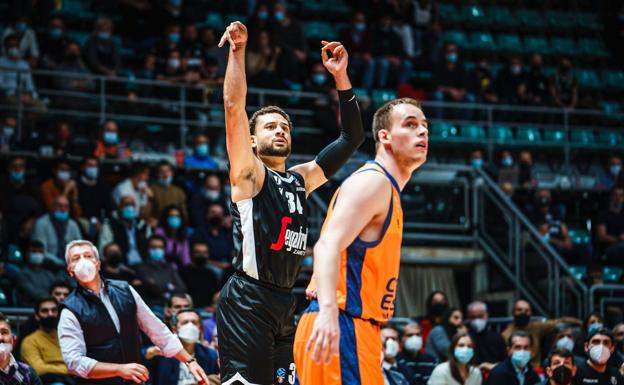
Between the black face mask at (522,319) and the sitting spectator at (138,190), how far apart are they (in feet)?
16.8

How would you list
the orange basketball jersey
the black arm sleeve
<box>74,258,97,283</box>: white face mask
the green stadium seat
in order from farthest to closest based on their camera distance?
1. the green stadium seat
2. <box>74,258,97,283</box>: white face mask
3. the black arm sleeve
4. the orange basketball jersey

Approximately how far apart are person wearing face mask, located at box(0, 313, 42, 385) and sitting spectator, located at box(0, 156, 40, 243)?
5.21 meters

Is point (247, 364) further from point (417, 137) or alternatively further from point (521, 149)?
point (521, 149)

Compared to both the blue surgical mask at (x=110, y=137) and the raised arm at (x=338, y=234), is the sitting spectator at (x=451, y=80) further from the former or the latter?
the raised arm at (x=338, y=234)

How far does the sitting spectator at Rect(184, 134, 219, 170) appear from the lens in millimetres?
15656

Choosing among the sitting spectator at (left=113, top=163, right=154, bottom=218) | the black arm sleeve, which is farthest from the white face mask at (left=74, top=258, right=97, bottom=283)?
the sitting spectator at (left=113, top=163, right=154, bottom=218)

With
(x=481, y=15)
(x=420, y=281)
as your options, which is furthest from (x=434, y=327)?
(x=481, y=15)

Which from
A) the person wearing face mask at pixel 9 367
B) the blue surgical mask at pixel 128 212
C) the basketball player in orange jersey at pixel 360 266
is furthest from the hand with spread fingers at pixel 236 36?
the blue surgical mask at pixel 128 212

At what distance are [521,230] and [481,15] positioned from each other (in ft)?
24.2

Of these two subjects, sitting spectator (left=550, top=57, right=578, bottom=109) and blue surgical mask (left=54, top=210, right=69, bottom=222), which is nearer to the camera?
blue surgical mask (left=54, top=210, right=69, bottom=222)


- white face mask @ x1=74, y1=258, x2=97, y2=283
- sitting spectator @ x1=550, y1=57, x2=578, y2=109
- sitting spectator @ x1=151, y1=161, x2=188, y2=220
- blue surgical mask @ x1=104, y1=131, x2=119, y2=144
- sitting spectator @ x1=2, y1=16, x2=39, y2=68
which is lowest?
white face mask @ x1=74, y1=258, x2=97, y2=283

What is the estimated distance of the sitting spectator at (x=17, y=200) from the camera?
13.6m

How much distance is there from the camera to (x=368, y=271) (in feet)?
17.0

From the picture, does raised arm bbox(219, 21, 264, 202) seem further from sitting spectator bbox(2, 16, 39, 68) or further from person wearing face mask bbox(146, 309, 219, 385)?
sitting spectator bbox(2, 16, 39, 68)
